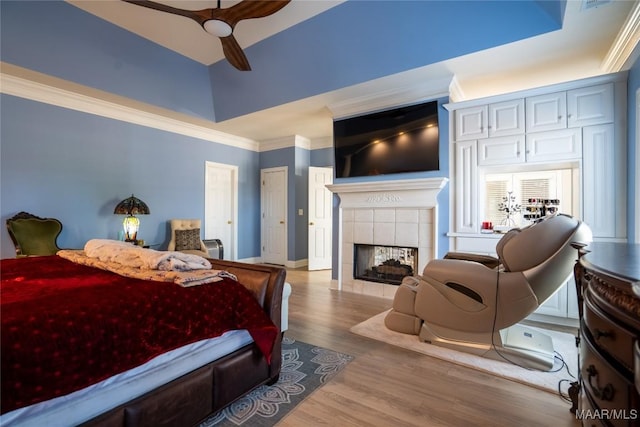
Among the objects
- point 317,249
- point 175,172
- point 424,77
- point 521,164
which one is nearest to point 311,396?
point 521,164

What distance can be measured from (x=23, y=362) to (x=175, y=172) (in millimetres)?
4752

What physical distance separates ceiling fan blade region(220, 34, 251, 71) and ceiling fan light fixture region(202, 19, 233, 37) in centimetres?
11

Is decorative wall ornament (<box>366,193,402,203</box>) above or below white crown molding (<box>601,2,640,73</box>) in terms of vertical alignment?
below

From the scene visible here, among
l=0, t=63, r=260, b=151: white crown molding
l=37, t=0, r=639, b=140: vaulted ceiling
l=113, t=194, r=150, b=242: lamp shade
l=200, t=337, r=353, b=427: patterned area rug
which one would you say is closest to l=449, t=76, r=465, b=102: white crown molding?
l=37, t=0, r=639, b=140: vaulted ceiling

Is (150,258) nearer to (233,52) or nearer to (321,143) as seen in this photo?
(233,52)

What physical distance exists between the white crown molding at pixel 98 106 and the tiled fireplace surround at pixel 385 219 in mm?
3007

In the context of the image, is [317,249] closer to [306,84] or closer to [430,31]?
[306,84]

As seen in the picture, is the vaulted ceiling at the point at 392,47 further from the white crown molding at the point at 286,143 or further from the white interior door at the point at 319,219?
the white interior door at the point at 319,219

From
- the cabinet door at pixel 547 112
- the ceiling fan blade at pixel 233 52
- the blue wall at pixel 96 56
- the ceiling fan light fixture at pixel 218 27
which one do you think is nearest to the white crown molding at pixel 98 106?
the blue wall at pixel 96 56

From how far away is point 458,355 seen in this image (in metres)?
2.29

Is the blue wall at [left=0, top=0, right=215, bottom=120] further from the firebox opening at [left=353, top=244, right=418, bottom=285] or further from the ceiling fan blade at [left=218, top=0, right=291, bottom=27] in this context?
the firebox opening at [left=353, top=244, right=418, bottom=285]

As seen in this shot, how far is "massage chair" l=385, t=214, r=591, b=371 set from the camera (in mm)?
1949

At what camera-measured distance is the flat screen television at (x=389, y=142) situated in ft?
12.3

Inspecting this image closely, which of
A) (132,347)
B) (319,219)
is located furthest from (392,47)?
(132,347)
